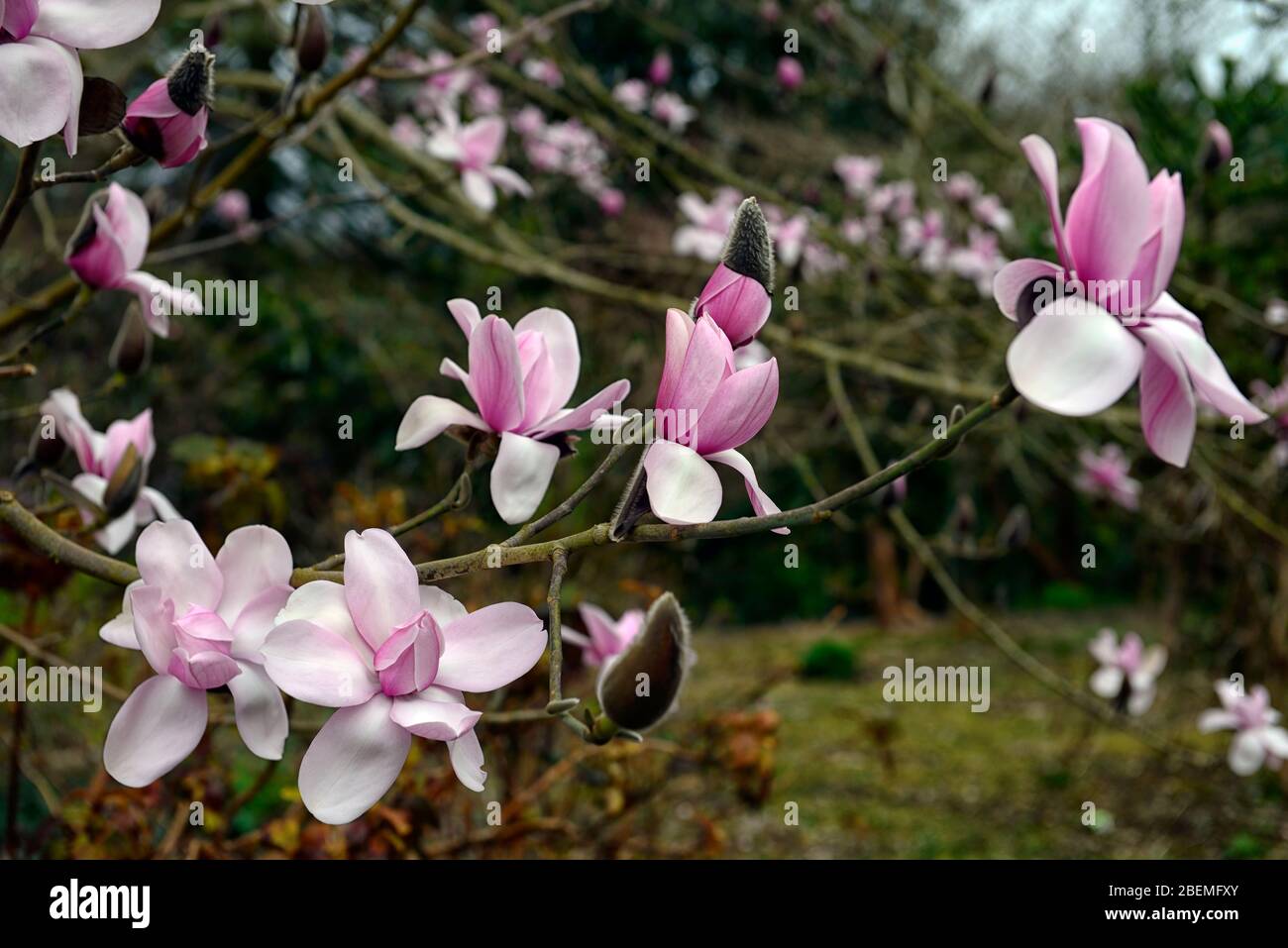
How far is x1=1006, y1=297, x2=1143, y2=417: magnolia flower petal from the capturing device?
597 millimetres

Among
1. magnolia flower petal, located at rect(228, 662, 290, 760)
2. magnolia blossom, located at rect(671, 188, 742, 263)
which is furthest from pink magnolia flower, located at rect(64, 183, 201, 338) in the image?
magnolia blossom, located at rect(671, 188, 742, 263)

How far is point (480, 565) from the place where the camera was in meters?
Result: 0.70

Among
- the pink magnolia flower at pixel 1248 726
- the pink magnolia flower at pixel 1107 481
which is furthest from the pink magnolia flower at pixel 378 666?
the pink magnolia flower at pixel 1107 481

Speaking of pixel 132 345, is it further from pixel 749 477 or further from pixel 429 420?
pixel 749 477

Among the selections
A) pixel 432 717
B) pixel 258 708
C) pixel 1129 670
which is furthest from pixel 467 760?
pixel 1129 670

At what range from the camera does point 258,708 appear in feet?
2.34

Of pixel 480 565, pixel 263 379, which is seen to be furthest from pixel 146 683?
pixel 263 379

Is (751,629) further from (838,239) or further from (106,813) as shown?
(106,813)

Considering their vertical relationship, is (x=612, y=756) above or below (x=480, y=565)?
below

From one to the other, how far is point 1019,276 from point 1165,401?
0.12 m

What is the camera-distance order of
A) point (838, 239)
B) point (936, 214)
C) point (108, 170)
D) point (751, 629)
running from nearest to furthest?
point (108, 170), point (838, 239), point (936, 214), point (751, 629)

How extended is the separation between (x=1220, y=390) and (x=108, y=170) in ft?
2.56

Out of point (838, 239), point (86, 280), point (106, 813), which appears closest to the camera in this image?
point (86, 280)

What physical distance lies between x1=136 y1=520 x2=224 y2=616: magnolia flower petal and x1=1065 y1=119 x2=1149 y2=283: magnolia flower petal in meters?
0.59
